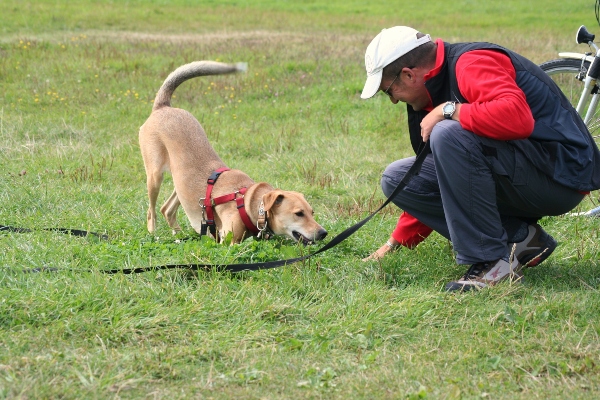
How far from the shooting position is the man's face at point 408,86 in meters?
3.86

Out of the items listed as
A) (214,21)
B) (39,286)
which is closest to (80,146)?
(39,286)

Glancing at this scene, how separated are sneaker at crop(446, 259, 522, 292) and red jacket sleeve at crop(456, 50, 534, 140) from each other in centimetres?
75

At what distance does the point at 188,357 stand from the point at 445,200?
66.2 inches

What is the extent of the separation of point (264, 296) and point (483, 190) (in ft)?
A: 4.34

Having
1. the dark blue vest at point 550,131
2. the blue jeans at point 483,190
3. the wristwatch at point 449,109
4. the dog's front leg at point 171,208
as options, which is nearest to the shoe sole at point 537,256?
the blue jeans at point 483,190

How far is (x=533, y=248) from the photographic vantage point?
4.20m

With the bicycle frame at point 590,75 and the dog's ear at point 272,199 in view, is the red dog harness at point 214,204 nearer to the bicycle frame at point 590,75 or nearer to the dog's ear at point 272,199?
the dog's ear at point 272,199

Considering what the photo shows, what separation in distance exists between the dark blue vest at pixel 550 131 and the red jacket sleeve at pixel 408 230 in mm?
1036

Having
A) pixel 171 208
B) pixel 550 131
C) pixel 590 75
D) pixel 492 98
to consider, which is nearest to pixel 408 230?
pixel 550 131

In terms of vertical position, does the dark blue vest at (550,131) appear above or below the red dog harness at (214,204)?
above

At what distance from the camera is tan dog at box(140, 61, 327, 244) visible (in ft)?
16.8

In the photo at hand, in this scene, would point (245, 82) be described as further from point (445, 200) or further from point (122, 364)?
point (122, 364)

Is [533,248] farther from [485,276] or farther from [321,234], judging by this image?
[321,234]

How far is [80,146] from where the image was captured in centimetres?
778
